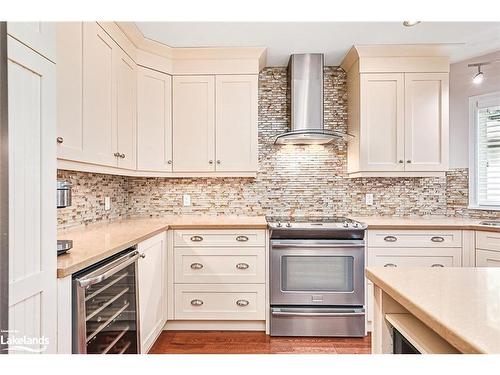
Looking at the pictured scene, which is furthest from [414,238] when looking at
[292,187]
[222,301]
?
[222,301]

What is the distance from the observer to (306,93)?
2984mm

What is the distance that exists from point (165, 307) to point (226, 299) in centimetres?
48

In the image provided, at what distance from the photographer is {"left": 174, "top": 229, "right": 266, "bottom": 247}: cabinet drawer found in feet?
8.37

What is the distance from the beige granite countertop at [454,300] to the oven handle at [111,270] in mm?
1060

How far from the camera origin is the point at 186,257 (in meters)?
2.55

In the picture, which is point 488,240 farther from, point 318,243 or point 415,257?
point 318,243

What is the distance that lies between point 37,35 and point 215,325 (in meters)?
2.30

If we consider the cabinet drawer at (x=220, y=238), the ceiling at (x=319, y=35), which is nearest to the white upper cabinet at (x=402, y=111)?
the ceiling at (x=319, y=35)

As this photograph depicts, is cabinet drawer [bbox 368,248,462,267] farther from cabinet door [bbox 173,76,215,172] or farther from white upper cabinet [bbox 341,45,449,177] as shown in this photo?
cabinet door [bbox 173,76,215,172]

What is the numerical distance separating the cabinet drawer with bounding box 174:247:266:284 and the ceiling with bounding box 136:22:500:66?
1.72m
